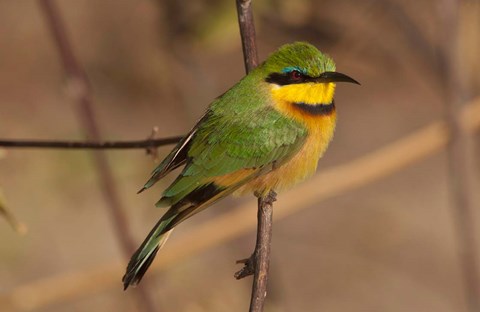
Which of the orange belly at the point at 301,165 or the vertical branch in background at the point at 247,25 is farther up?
the vertical branch in background at the point at 247,25

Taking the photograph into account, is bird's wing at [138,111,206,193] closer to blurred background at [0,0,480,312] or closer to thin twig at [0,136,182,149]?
thin twig at [0,136,182,149]

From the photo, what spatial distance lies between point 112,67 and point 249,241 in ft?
5.04

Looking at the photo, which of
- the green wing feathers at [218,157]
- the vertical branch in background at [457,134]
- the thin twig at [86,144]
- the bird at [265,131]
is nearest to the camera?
the thin twig at [86,144]

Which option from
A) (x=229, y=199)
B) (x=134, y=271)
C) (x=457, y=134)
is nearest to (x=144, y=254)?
(x=134, y=271)

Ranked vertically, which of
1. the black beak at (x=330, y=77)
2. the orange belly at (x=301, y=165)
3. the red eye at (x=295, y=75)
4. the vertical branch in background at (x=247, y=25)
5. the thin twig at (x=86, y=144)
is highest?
the vertical branch in background at (x=247, y=25)

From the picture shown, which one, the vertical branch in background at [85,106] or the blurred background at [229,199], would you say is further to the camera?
the blurred background at [229,199]

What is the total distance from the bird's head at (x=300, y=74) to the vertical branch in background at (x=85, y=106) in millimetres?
483

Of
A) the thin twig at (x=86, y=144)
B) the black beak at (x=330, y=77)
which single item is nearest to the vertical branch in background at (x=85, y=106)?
the thin twig at (x=86, y=144)

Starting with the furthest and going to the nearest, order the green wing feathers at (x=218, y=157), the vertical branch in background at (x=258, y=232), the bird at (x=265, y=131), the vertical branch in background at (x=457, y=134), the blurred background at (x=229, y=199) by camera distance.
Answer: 1. the blurred background at (x=229, y=199)
2. the vertical branch in background at (x=457, y=134)
3. the bird at (x=265, y=131)
4. the green wing feathers at (x=218, y=157)
5. the vertical branch in background at (x=258, y=232)

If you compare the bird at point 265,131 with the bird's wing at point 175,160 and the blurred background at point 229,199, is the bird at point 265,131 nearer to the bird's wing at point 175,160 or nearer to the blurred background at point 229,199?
the bird's wing at point 175,160

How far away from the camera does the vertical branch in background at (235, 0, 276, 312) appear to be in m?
1.71

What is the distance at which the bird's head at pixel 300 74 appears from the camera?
2146 mm

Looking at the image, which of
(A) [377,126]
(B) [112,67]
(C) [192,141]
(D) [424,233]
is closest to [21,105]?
(B) [112,67]

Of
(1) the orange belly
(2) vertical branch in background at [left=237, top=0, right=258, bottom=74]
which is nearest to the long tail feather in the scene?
(1) the orange belly
